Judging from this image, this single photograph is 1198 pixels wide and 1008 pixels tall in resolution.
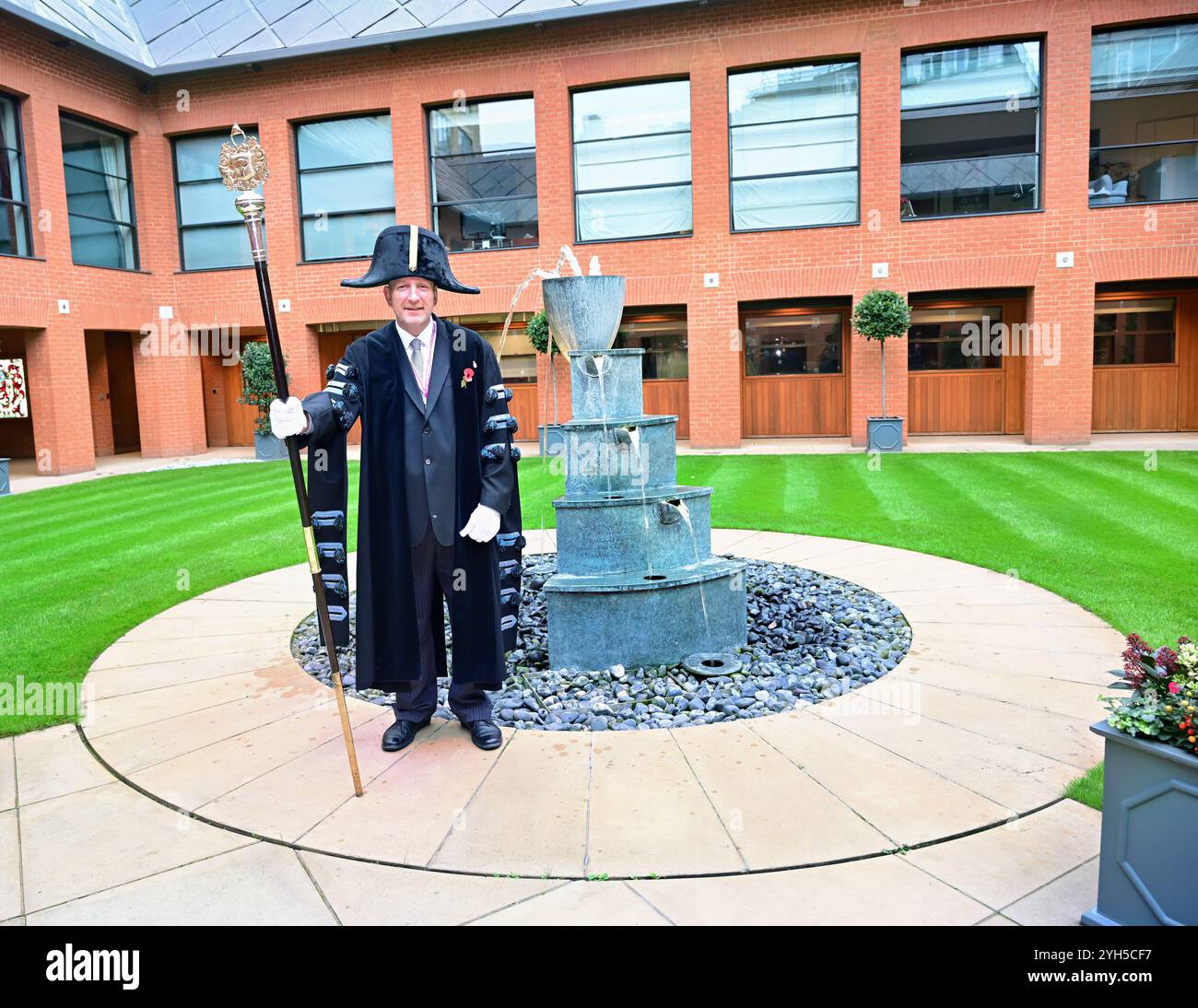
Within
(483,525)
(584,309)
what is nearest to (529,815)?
(483,525)

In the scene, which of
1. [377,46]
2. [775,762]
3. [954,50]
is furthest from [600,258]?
[775,762]

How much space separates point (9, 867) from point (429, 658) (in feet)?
6.06

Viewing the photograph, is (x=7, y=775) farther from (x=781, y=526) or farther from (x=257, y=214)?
(x=781, y=526)

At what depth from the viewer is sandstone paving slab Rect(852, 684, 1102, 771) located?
391 centimetres

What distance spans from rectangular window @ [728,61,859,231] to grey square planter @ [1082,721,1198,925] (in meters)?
16.4

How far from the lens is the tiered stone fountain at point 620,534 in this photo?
17.7 feet

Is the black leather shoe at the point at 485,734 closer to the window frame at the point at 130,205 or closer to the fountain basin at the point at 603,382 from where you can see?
the fountain basin at the point at 603,382

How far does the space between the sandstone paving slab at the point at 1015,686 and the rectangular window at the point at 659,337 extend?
15293mm

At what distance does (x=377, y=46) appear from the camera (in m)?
18.4

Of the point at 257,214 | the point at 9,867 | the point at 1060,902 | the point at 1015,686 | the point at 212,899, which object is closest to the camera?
the point at 1060,902

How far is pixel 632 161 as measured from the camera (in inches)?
717

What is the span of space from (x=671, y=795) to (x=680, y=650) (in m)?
1.95

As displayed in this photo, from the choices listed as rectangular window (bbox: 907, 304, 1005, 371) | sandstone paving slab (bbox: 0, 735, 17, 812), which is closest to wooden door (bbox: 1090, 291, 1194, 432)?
rectangular window (bbox: 907, 304, 1005, 371)
